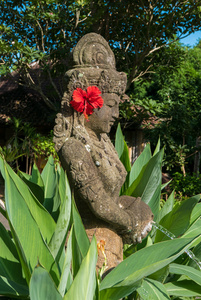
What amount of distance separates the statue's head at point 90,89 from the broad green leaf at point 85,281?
915 millimetres

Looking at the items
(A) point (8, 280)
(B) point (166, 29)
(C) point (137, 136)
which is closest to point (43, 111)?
(C) point (137, 136)

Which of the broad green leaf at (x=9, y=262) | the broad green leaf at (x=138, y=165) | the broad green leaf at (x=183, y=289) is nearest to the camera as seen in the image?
the broad green leaf at (x=9, y=262)

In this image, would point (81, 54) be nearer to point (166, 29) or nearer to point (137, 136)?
point (166, 29)

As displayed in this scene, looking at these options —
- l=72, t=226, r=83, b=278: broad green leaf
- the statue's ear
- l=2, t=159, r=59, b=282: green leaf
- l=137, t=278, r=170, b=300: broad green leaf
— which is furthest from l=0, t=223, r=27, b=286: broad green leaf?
the statue's ear

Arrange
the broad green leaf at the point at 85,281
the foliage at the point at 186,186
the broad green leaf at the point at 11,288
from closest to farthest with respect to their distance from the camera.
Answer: the broad green leaf at the point at 85,281 < the broad green leaf at the point at 11,288 < the foliage at the point at 186,186

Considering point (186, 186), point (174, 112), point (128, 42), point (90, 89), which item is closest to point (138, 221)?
point (90, 89)

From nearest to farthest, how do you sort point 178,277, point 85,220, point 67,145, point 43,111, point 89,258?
point 89,258 < point 67,145 < point 85,220 < point 178,277 < point 43,111

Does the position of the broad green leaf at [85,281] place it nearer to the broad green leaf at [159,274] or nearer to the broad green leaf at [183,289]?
the broad green leaf at [159,274]

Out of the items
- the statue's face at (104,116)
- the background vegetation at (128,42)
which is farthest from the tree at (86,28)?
the statue's face at (104,116)

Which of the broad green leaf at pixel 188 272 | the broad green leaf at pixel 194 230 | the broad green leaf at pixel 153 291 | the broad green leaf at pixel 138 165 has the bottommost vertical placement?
the broad green leaf at pixel 153 291

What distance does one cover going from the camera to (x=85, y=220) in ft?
6.97

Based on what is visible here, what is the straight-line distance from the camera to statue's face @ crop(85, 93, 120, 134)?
218 cm

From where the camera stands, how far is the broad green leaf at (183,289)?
2039 millimetres

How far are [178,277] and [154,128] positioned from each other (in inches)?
228
